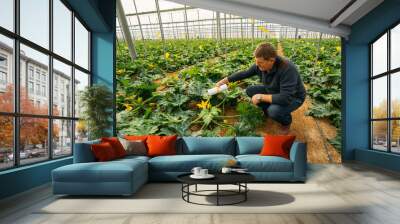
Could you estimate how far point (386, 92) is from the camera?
7586 mm

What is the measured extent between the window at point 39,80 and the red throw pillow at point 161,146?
4.67 ft

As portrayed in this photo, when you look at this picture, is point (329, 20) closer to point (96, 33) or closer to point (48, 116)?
point (96, 33)

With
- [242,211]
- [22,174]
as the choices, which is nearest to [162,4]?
[22,174]

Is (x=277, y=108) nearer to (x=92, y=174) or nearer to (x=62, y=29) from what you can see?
(x=62, y=29)

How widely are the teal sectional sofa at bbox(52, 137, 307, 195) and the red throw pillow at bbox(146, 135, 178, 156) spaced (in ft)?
0.66

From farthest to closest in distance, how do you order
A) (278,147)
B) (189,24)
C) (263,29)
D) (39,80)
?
(189,24)
(263,29)
(278,147)
(39,80)

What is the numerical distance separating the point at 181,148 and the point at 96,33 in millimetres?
3233

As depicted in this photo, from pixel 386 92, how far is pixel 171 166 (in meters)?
4.71

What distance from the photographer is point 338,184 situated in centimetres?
537

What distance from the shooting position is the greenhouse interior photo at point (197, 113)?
412 centimetres

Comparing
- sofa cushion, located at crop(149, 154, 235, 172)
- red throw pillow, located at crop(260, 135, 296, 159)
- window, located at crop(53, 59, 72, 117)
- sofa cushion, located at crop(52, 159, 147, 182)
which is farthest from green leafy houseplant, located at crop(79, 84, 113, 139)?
red throw pillow, located at crop(260, 135, 296, 159)

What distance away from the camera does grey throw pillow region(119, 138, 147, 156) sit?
239 inches

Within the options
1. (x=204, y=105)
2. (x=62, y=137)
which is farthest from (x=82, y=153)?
(x=204, y=105)

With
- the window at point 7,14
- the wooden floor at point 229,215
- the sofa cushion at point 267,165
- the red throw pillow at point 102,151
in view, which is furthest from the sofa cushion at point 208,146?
the window at point 7,14
